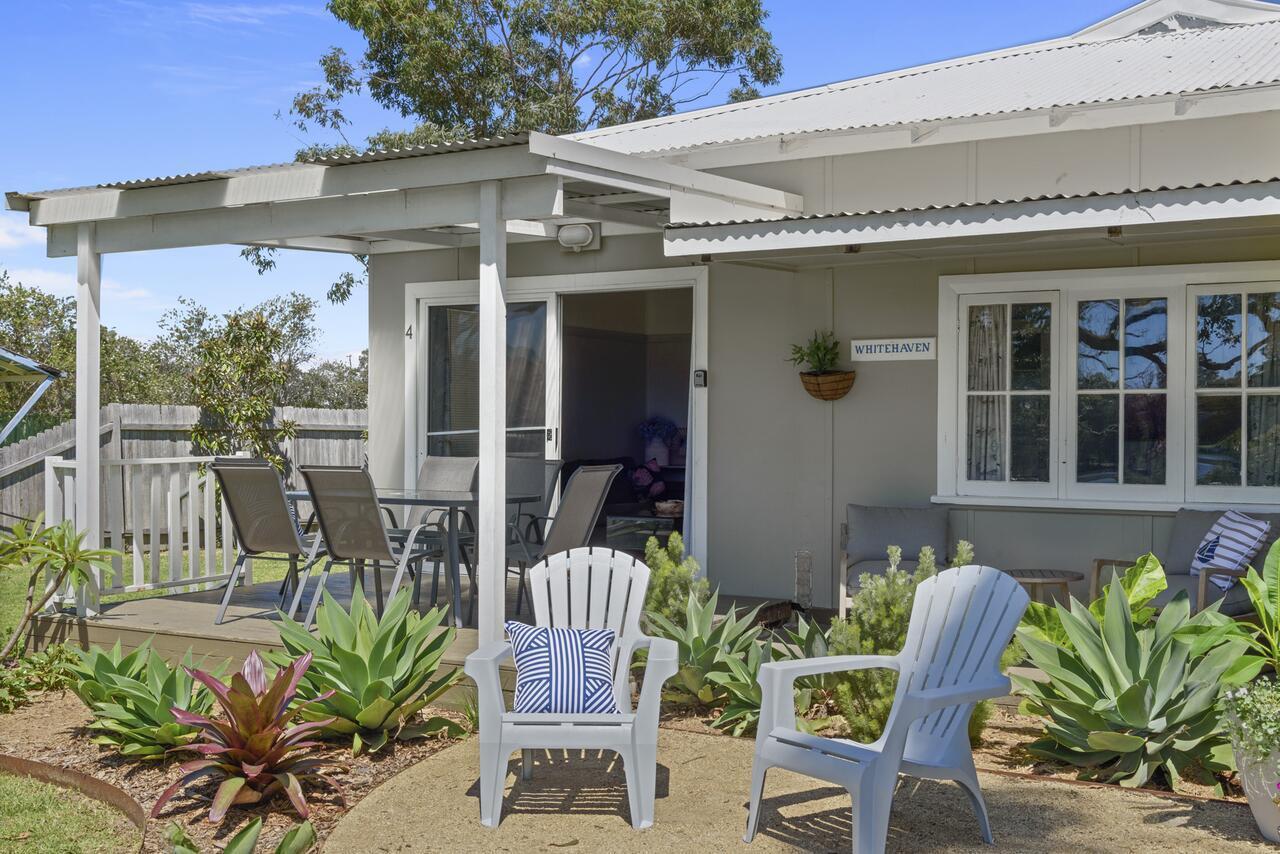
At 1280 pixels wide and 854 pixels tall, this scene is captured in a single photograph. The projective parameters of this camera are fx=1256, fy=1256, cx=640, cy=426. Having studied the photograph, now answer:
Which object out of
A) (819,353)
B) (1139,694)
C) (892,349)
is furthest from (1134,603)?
(819,353)

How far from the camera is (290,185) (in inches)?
234

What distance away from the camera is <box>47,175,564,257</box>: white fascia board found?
17.7 ft

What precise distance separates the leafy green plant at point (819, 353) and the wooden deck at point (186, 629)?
7.24 ft

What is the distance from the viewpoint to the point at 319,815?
4.27 m

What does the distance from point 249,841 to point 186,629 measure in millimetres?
3159

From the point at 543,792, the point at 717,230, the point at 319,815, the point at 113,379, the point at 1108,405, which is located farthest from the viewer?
the point at 113,379

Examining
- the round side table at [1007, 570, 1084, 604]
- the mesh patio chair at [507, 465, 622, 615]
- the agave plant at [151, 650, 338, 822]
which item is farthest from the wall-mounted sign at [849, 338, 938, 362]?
the agave plant at [151, 650, 338, 822]

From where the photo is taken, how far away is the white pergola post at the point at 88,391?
265 inches

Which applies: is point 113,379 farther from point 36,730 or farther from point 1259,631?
point 1259,631

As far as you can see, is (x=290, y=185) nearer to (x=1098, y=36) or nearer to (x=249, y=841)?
(x=249, y=841)

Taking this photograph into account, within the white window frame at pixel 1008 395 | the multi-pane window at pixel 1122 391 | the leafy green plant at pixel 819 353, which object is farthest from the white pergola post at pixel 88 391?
the multi-pane window at pixel 1122 391

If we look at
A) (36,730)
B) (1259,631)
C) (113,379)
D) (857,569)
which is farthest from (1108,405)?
(113,379)

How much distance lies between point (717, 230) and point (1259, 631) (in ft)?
9.87

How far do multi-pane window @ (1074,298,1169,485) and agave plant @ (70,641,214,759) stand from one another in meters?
4.71
